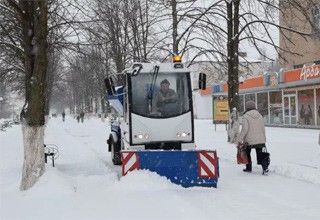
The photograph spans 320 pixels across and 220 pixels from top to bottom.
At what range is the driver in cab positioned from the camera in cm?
1005

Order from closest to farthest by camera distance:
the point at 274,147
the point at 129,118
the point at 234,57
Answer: the point at 129,118
the point at 274,147
the point at 234,57

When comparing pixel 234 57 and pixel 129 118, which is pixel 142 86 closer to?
pixel 129 118

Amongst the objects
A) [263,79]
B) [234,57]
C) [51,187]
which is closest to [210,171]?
[51,187]

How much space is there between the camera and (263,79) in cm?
3189

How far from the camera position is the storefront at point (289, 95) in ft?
88.7

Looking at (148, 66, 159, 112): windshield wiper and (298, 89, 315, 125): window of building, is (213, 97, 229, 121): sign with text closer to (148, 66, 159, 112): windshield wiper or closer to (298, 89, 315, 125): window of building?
(298, 89, 315, 125): window of building

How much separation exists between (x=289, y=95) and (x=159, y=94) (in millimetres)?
21957

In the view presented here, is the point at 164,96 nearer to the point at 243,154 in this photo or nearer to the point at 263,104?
the point at 243,154

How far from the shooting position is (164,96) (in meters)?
10.1

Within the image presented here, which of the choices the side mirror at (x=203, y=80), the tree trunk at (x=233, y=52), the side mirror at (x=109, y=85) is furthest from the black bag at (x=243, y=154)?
the tree trunk at (x=233, y=52)

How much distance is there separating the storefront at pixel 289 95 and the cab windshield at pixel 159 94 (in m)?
17.3

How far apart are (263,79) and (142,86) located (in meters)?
23.3

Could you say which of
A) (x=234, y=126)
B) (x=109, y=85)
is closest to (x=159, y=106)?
(x=109, y=85)

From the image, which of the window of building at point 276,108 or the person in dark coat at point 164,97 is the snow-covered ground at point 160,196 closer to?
the person in dark coat at point 164,97
